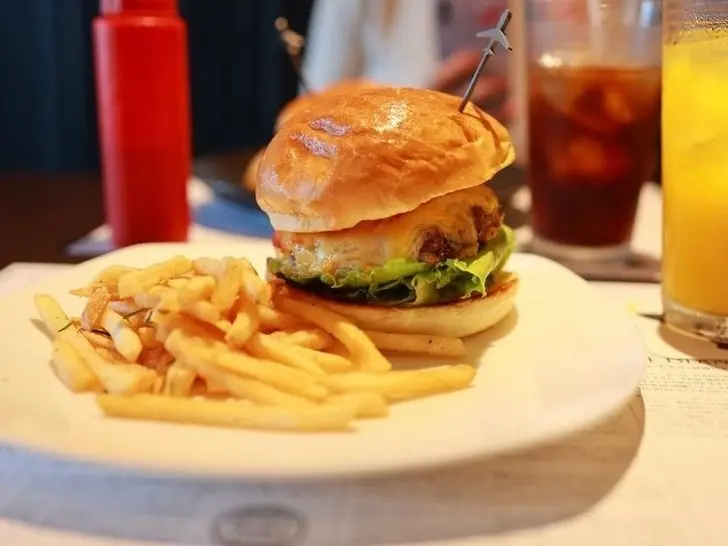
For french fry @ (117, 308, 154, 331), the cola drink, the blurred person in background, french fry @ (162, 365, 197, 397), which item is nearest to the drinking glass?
the cola drink

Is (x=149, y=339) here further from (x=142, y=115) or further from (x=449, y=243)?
(x=142, y=115)

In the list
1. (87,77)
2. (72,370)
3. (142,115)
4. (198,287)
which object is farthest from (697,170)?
(87,77)

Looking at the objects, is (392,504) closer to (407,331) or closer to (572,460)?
(572,460)

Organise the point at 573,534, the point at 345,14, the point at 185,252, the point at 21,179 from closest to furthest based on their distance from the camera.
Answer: the point at 573,534
the point at 185,252
the point at 21,179
the point at 345,14

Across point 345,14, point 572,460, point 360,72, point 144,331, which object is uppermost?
point 345,14

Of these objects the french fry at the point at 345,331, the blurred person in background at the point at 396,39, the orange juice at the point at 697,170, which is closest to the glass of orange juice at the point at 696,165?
the orange juice at the point at 697,170

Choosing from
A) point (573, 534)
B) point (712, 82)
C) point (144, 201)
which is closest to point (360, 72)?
point (144, 201)
